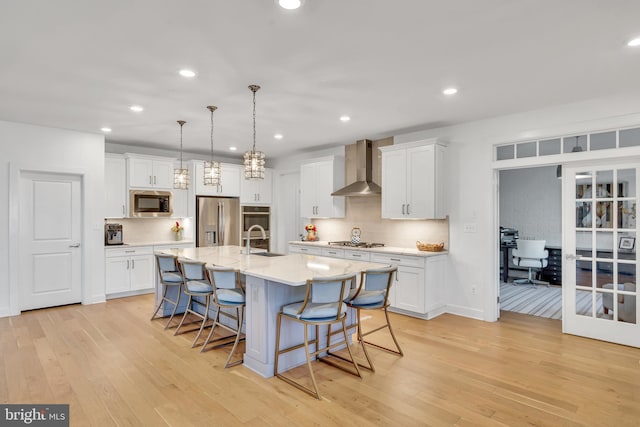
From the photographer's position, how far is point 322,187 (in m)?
6.47

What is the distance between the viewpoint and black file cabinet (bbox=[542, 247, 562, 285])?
7094 mm

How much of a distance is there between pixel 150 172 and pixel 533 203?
25.2ft

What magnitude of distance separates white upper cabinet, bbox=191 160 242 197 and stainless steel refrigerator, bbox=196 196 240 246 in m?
0.11

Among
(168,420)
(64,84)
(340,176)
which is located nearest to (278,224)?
(340,176)

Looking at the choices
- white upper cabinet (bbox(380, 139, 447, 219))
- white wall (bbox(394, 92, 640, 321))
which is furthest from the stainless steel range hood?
white wall (bbox(394, 92, 640, 321))

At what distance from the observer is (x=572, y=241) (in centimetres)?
409

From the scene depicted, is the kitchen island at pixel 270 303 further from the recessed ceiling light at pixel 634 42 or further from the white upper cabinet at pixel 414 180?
the recessed ceiling light at pixel 634 42

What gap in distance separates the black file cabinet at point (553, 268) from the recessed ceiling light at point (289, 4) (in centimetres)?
720

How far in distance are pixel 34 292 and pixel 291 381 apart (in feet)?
14.3

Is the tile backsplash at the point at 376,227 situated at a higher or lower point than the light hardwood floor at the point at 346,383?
higher

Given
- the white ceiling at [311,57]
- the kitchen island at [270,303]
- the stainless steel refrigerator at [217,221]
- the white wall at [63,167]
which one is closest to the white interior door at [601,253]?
the white ceiling at [311,57]

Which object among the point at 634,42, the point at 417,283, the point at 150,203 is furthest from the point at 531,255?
the point at 150,203

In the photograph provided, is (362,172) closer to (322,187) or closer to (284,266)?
(322,187)

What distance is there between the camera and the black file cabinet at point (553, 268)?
279 inches
